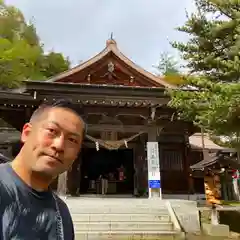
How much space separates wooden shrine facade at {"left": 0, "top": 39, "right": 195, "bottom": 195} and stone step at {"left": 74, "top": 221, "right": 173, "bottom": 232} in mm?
3642

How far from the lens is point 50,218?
1249mm

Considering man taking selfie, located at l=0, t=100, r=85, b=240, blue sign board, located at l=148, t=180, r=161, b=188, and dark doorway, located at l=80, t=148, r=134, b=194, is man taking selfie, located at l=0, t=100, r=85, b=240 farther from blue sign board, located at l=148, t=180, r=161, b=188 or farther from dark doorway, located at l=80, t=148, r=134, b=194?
dark doorway, located at l=80, t=148, r=134, b=194

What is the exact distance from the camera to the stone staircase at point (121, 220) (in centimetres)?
916

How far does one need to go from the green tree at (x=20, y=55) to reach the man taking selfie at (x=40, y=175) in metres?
15.4

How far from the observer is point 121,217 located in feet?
33.0

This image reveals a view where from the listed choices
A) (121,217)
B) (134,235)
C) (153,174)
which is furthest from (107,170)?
(134,235)

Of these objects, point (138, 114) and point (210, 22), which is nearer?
point (210, 22)

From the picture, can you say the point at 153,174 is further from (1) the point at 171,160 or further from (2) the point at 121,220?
(1) the point at 171,160

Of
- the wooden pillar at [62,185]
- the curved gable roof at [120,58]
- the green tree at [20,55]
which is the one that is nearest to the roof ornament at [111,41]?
the curved gable roof at [120,58]

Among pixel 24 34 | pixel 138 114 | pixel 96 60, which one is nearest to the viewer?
pixel 138 114

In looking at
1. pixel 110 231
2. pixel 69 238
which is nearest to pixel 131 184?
pixel 110 231

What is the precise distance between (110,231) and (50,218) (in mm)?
8581

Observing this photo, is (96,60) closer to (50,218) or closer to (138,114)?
(138,114)

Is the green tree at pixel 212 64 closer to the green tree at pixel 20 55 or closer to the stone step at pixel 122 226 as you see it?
the stone step at pixel 122 226
